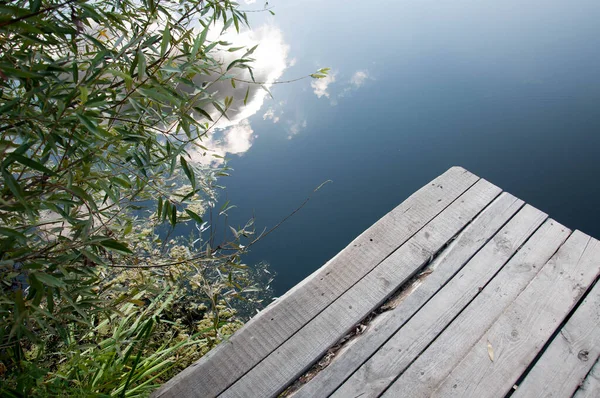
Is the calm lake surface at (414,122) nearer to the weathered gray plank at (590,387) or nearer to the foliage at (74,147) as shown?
the foliage at (74,147)

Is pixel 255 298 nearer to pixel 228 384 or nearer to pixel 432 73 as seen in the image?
pixel 228 384

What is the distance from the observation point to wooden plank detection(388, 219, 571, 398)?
1.79 metres

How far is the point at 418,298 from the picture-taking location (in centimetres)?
205

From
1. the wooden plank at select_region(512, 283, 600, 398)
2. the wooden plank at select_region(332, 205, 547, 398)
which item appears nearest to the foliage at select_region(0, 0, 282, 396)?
the wooden plank at select_region(332, 205, 547, 398)

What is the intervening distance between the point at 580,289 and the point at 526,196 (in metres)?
1.79

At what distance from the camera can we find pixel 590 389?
69.7 inches

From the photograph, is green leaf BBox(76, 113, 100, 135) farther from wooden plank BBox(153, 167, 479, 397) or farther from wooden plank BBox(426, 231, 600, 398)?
wooden plank BBox(426, 231, 600, 398)

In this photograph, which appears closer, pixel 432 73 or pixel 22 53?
pixel 22 53

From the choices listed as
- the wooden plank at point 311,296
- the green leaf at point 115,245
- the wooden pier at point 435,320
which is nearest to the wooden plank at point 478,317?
the wooden pier at point 435,320

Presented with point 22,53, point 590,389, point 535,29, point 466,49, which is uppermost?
point 535,29

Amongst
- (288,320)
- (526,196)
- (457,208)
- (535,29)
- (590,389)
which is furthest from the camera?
(535,29)

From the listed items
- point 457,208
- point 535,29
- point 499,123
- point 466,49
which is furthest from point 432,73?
point 457,208

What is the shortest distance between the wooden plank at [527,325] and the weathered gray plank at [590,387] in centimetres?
18

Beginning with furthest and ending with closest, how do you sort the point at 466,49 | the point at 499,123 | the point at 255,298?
1. the point at 466,49
2. the point at 499,123
3. the point at 255,298
